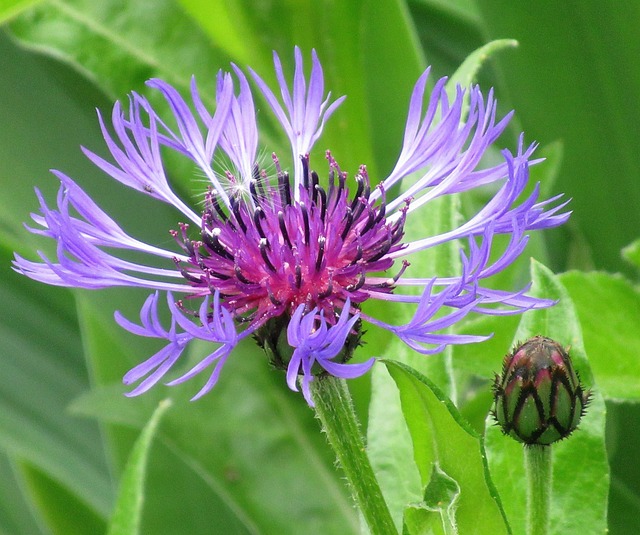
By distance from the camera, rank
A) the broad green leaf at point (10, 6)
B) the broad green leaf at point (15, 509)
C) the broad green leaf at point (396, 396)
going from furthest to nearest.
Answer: the broad green leaf at point (15, 509) → the broad green leaf at point (10, 6) → the broad green leaf at point (396, 396)

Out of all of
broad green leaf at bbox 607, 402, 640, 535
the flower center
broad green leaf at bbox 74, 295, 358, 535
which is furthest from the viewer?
broad green leaf at bbox 74, 295, 358, 535

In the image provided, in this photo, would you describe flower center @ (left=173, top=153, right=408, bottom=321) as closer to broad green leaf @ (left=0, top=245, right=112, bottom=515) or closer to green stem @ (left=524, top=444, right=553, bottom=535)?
green stem @ (left=524, top=444, right=553, bottom=535)

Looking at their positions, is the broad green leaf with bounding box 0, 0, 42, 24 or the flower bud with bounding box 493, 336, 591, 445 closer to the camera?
the flower bud with bounding box 493, 336, 591, 445

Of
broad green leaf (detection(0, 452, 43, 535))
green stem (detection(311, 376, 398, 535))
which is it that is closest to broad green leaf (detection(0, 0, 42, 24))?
green stem (detection(311, 376, 398, 535))

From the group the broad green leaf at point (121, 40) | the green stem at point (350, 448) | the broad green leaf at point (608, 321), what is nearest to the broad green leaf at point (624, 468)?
the broad green leaf at point (608, 321)

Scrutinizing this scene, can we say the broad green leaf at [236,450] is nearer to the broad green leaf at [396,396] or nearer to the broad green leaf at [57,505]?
the broad green leaf at [57,505]

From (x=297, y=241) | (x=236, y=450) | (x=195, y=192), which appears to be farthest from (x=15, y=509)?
(x=297, y=241)

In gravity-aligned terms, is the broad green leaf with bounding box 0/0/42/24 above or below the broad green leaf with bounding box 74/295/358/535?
above

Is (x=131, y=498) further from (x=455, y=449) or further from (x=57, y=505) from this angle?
(x=57, y=505)
